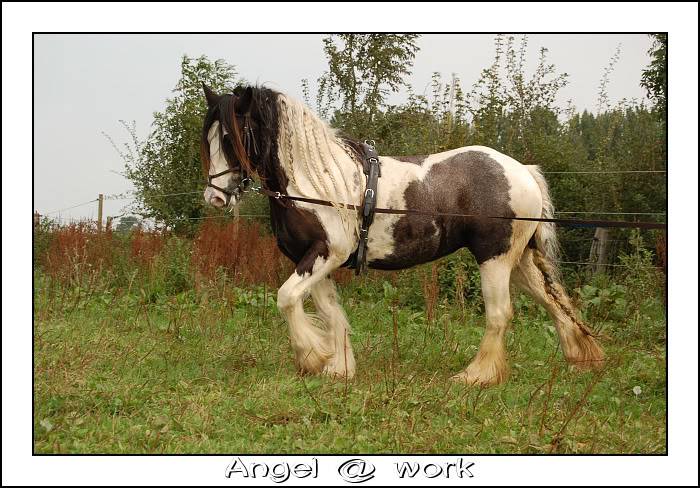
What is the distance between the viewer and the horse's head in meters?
4.99

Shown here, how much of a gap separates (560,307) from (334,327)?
1.94m

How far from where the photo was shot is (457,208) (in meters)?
5.34

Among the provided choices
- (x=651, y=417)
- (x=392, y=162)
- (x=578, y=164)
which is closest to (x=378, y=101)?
(x=578, y=164)

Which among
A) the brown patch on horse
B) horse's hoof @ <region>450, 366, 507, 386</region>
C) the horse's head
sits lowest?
horse's hoof @ <region>450, 366, 507, 386</region>

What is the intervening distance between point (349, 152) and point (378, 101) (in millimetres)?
4402

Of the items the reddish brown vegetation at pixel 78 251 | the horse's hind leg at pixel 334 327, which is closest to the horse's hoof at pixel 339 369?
the horse's hind leg at pixel 334 327

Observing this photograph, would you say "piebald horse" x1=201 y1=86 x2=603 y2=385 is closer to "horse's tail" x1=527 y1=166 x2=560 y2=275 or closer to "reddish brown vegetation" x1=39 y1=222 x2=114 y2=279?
"horse's tail" x1=527 y1=166 x2=560 y2=275

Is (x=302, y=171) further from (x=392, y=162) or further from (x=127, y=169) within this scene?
(x=127, y=169)

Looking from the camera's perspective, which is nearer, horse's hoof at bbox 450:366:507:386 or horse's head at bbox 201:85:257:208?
horse's head at bbox 201:85:257:208

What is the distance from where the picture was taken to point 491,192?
5.31 meters

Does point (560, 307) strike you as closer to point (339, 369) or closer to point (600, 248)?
point (339, 369)

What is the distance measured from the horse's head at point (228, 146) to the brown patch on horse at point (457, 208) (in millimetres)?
1254

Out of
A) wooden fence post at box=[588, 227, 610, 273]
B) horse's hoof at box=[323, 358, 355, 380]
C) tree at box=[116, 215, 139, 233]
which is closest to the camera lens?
horse's hoof at box=[323, 358, 355, 380]

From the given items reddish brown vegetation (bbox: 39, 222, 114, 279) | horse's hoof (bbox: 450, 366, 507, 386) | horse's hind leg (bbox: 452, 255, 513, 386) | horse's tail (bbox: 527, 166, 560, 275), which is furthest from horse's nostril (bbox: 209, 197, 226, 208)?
reddish brown vegetation (bbox: 39, 222, 114, 279)
